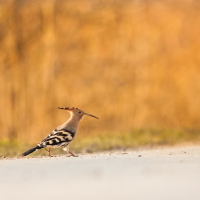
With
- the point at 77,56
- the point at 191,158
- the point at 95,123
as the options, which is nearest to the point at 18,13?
the point at 77,56

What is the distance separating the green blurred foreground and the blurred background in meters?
2.76

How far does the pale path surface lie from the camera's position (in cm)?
659

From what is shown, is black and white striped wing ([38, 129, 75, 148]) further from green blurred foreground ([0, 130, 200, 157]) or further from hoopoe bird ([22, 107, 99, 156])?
green blurred foreground ([0, 130, 200, 157])

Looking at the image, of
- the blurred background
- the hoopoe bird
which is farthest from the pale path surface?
the blurred background

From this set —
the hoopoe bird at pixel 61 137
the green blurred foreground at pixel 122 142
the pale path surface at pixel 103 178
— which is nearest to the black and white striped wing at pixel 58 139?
the hoopoe bird at pixel 61 137

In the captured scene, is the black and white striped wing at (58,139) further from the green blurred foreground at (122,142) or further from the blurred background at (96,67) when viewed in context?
the blurred background at (96,67)

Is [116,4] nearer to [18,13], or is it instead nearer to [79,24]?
[79,24]

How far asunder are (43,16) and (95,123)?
11.2ft

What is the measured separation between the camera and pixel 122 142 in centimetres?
1445

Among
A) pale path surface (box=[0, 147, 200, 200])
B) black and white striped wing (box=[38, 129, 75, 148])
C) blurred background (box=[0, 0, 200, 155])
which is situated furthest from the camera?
blurred background (box=[0, 0, 200, 155])

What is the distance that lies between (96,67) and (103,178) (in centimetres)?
1337

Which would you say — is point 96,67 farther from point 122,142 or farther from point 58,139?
point 58,139

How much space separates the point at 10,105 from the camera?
788 inches

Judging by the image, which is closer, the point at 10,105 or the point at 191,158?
the point at 191,158
